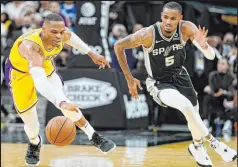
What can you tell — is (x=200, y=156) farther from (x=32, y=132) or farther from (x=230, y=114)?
(x=230, y=114)

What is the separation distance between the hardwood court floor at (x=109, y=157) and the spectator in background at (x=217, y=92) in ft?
10.4

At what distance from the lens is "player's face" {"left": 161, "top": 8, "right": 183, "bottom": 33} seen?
9055 mm

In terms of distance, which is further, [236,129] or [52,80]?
[236,129]

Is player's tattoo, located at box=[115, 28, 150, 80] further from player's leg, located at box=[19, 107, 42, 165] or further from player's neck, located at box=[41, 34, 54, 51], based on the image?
player's leg, located at box=[19, 107, 42, 165]

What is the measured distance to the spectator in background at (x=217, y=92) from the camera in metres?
15.8

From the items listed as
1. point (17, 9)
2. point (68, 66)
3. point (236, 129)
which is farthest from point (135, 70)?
point (17, 9)

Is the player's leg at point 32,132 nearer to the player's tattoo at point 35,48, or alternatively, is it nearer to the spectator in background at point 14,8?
the player's tattoo at point 35,48

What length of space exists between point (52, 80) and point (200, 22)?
749cm

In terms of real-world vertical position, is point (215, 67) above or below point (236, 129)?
above

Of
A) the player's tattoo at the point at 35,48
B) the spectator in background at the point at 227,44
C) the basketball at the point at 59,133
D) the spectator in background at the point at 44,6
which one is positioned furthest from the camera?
the spectator in background at the point at 44,6

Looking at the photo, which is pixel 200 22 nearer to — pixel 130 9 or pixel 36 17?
pixel 130 9

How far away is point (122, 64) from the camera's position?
9578mm

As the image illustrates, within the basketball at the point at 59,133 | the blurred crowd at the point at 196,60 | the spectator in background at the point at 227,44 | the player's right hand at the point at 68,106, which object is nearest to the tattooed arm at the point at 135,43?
the basketball at the point at 59,133

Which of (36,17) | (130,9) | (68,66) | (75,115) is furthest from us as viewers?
(130,9)
